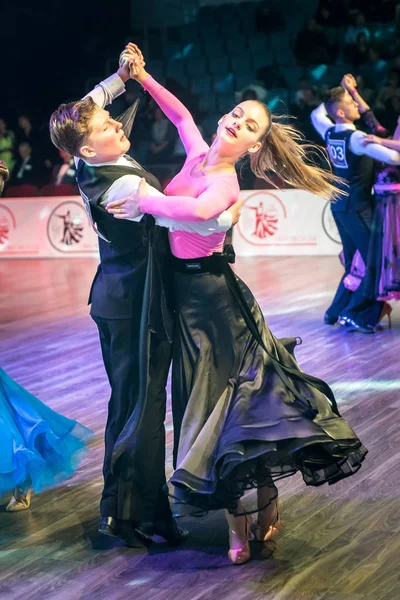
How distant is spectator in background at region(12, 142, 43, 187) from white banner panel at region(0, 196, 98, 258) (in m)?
0.72

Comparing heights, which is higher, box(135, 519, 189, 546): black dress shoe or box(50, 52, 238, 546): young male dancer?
box(50, 52, 238, 546): young male dancer

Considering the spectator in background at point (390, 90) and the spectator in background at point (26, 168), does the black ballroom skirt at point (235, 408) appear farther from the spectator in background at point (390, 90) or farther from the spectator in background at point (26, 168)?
the spectator in background at point (26, 168)

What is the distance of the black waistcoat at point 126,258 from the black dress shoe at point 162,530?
677 millimetres

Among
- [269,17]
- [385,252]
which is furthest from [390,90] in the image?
[385,252]

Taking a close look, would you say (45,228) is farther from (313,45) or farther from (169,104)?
(169,104)

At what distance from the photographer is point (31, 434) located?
3242 mm

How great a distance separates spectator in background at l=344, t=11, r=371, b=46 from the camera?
1159 centimetres

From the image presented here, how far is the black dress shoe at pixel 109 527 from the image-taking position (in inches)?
112

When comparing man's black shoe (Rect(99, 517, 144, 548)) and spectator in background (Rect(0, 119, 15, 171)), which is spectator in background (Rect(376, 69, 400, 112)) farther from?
man's black shoe (Rect(99, 517, 144, 548))

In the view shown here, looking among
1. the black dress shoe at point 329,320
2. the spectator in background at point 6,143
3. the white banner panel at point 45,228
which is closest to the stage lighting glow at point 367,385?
the black dress shoe at point 329,320

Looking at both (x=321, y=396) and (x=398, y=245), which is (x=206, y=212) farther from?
(x=398, y=245)

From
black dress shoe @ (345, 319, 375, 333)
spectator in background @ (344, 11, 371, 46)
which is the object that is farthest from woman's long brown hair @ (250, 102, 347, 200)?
spectator in background @ (344, 11, 371, 46)

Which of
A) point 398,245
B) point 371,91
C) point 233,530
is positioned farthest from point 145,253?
point 371,91

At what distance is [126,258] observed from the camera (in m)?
2.78
